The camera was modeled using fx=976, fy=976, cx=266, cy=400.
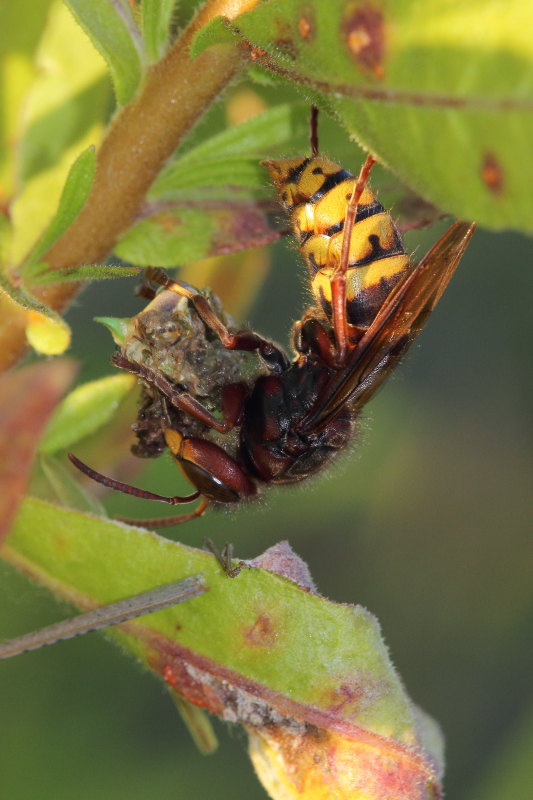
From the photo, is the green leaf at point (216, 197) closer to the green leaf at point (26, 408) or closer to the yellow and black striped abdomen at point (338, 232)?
the yellow and black striped abdomen at point (338, 232)

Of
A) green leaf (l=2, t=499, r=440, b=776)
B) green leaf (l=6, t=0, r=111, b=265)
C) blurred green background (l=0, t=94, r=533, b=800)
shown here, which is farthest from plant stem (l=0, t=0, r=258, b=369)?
blurred green background (l=0, t=94, r=533, b=800)

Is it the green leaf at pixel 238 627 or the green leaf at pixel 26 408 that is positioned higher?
the green leaf at pixel 26 408

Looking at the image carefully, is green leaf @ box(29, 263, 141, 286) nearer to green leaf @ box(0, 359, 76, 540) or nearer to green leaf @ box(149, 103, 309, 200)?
green leaf @ box(149, 103, 309, 200)

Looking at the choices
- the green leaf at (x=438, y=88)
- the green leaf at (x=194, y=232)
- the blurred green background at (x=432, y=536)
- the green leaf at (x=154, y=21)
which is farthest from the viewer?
the blurred green background at (x=432, y=536)

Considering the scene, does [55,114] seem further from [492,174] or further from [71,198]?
[492,174]

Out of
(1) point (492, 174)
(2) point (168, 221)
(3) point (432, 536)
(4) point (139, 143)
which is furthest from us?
(3) point (432, 536)

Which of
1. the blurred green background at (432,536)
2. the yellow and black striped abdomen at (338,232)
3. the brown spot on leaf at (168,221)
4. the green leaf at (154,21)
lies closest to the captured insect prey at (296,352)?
the yellow and black striped abdomen at (338,232)

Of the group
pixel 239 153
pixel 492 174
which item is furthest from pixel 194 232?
pixel 492 174
